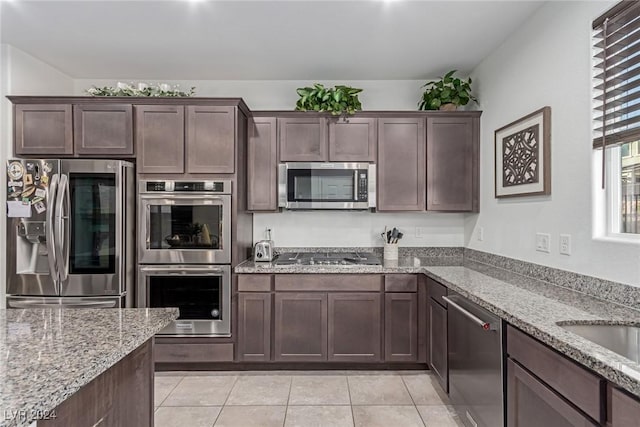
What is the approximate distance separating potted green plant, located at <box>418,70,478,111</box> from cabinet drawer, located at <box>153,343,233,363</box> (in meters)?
2.70

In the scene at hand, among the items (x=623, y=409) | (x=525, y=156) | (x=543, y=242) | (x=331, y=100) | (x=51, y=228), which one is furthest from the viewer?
(x=331, y=100)

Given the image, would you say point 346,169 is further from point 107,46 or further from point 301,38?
point 107,46

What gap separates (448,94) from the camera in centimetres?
313

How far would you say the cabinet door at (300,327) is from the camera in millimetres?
2855

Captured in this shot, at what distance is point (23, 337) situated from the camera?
3.74 feet

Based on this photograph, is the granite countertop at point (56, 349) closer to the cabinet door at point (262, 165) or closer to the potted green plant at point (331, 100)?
the cabinet door at point (262, 165)

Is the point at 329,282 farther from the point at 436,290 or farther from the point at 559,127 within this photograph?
the point at 559,127

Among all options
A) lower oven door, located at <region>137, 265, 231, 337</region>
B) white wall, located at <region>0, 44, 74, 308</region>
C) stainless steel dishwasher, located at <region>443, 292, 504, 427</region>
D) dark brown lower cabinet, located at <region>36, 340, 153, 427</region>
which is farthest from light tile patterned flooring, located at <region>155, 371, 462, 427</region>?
white wall, located at <region>0, 44, 74, 308</region>

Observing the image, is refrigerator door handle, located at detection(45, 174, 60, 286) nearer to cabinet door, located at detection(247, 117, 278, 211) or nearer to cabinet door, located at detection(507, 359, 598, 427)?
cabinet door, located at detection(247, 117, 278, 211)

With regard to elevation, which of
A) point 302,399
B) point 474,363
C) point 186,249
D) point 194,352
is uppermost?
point 186,249

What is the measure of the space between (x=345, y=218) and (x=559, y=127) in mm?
1904

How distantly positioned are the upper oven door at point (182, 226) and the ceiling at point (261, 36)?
47.4 inches

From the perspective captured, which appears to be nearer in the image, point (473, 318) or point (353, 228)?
point (473, 318)

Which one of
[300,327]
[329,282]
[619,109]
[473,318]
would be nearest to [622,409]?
[473,318]
